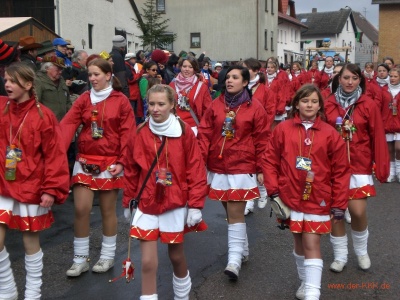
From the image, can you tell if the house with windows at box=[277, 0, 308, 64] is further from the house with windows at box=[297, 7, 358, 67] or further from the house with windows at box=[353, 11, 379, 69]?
the house with windows at box=[353, 11, 379, 69]

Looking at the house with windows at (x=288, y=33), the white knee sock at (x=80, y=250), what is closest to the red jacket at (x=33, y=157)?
the white knee sock at (x=80, y=250)

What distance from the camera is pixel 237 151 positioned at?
5.74 meters

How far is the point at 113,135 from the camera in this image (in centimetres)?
561

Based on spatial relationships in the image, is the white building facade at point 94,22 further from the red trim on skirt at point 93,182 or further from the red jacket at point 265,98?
the red trim on skirt at point 93,182

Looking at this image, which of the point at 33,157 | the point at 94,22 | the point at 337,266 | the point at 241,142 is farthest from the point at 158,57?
the point at 94,22

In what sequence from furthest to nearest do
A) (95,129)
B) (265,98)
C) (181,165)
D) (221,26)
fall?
(221,26) < (265,98) < (95,129) < (181,165)

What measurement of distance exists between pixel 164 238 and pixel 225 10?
45.0 metres

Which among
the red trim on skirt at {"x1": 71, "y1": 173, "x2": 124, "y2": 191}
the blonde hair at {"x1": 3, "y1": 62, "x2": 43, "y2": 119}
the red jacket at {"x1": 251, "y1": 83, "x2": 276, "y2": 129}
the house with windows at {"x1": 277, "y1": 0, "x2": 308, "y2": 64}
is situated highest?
the house with windows at {"x1": 277, "y1": 0, "x2": 308, "y2": 64}

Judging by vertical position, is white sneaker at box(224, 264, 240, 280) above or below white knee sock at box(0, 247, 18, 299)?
below

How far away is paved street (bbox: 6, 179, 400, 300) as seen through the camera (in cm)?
522

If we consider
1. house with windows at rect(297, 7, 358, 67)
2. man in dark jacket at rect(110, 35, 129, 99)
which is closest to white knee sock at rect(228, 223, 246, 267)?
man in dark jacket at rect(110, 35, 129, 99)

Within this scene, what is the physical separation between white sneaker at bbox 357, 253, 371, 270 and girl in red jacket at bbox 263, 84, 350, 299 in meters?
1.19

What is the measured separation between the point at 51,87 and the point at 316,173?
464 cm

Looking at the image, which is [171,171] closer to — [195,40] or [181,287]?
[181,287]
